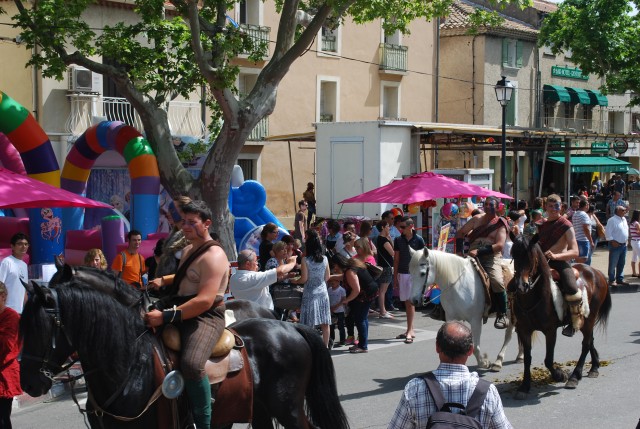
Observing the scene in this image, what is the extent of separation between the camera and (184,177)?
15.5 m

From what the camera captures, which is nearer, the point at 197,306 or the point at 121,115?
the point at 197,306

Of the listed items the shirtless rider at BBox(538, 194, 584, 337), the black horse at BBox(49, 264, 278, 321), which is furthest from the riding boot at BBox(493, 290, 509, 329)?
the black horse at BBox(49, 264, 278, 321)

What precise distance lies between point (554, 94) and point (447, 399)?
41.1 m

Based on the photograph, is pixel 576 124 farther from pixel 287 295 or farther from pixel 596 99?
pixel 287 295

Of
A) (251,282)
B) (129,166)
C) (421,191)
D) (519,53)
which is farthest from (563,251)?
(519,53)

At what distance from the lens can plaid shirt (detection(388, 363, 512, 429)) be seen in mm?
4312

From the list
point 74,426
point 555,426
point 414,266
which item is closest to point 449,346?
point 555,426

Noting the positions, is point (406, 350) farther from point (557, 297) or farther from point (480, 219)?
point (557, 297)

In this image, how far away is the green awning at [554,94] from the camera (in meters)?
43.3

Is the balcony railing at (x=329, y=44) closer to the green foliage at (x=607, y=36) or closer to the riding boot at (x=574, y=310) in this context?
the green foliage at (x=607, y=36)

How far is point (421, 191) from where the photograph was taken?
640 inches

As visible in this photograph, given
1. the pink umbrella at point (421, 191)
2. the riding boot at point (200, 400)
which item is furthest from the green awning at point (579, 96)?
the riding boot at point (200, 400)

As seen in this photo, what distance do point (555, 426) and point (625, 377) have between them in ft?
8.18

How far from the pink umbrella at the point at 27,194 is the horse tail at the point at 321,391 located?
4.71 m
